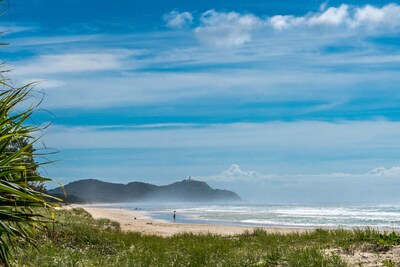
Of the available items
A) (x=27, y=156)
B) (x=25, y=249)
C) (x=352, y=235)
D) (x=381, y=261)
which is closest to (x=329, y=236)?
(x=352, y=235)

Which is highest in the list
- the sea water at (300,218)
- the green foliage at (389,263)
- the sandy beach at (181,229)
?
the sea water at (300,218)

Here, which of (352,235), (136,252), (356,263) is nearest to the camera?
(356,263)

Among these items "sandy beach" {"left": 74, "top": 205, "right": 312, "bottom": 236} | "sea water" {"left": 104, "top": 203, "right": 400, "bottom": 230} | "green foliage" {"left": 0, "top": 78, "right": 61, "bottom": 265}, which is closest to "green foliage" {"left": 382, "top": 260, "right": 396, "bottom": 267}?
"green foliage" {"left": 0, "top": 78, "right": 61, "bottom": 265}

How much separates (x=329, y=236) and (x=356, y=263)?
684cm

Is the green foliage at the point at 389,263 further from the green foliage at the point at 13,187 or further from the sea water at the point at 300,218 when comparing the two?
the sea water at the point at 300,218

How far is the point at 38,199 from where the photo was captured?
7738 mm

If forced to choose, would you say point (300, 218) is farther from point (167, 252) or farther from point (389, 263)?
point (389, 263)

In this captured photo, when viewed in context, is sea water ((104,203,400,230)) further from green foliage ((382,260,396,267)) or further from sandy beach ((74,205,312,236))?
green foliage ((382,260,396,267))

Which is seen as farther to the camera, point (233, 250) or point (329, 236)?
point (329, 236)

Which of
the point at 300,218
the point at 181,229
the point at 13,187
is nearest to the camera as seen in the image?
the point at 13,187

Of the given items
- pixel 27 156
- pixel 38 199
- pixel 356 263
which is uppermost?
pixel 27 156

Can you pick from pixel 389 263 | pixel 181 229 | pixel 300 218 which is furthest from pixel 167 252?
pixel 300 218

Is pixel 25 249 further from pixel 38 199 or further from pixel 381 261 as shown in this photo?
pixel 381 261

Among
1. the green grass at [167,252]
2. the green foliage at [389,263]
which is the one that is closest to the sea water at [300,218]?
the green grass at [167,252]
